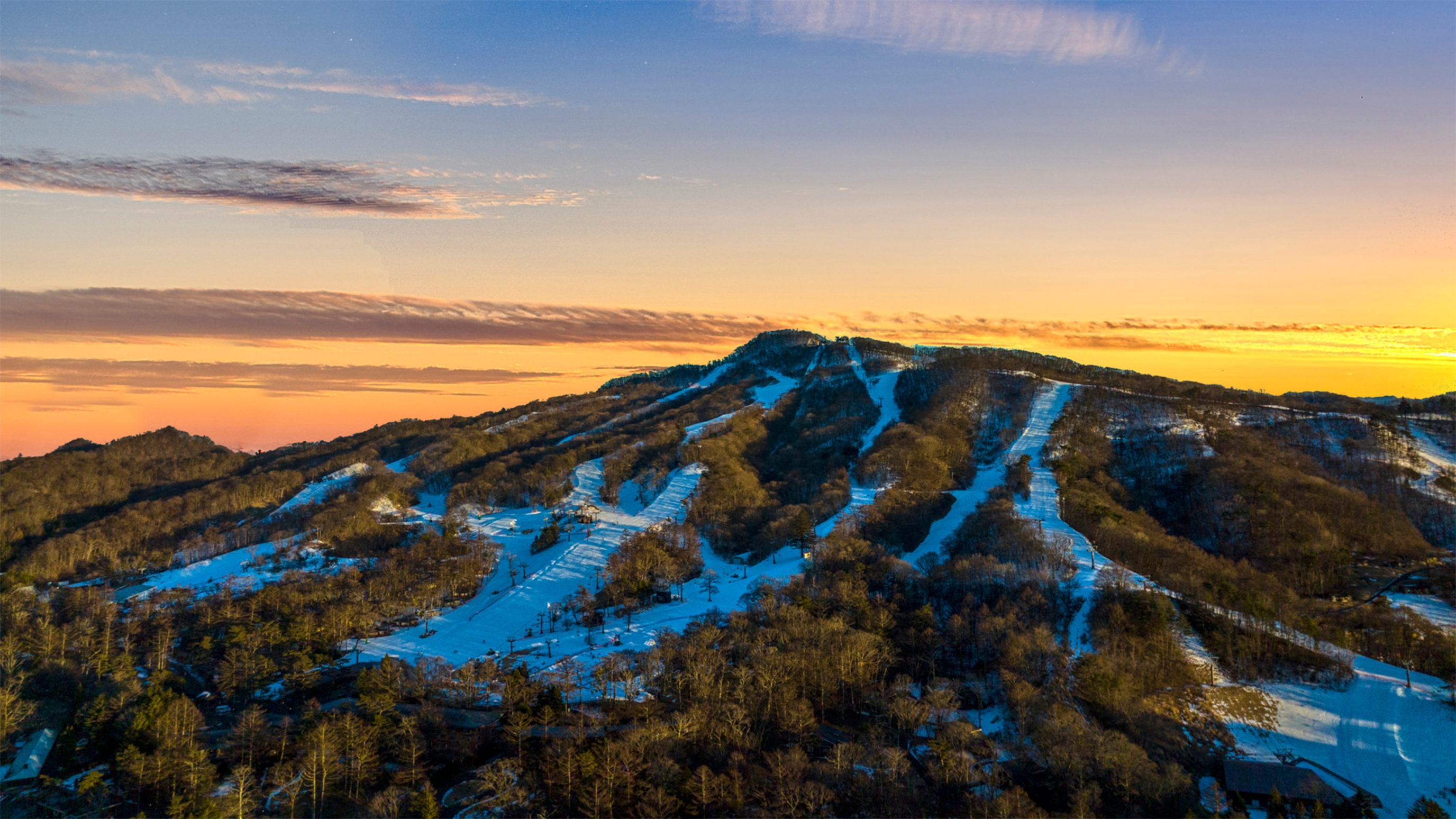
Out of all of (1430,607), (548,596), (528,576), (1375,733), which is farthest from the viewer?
(528,576)

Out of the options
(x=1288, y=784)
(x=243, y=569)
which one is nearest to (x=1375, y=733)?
(x=1288, y=784)

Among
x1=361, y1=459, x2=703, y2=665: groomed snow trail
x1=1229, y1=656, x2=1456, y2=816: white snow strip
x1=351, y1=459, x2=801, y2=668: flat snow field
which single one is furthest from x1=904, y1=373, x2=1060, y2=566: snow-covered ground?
x1=361, y1=459, x2=703, y2=665: groomed snow trail

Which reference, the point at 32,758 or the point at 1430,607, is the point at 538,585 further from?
the point at 1430,607

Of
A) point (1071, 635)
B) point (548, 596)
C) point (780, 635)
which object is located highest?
point (1071, 635)

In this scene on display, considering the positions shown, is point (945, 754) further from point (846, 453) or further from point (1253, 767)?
point (846, 453)

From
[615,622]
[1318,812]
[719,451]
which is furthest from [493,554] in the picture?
[1318,812]

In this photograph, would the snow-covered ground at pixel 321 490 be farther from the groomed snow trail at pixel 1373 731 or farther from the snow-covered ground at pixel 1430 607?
the snow-covered ground at pixel 1430 607
